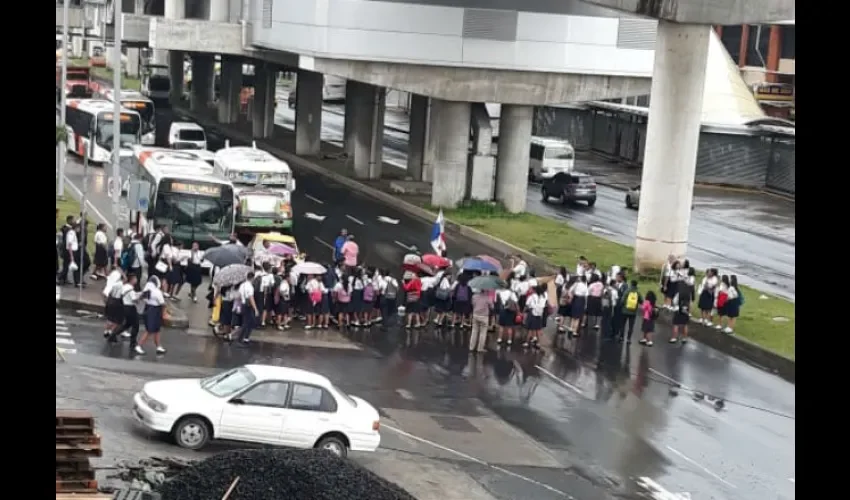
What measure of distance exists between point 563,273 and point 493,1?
53.9 feet

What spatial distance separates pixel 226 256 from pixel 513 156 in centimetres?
1963

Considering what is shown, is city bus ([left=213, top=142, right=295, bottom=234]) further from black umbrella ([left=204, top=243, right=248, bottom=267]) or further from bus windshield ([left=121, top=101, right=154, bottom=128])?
bus windshield ([left=121, top=101, right=154, bottom=128])

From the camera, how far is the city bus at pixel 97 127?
161 feet

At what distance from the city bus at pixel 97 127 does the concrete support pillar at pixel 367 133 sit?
28.5ft

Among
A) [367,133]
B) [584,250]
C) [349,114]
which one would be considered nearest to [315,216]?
[584,250]

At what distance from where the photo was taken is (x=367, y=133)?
5147 centimetres

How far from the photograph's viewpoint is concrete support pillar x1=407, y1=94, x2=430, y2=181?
51656 millimetres

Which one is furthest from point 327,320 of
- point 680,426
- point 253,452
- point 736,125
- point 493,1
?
point 736,125

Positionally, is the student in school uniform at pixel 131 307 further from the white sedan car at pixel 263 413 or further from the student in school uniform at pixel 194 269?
the white sedan car at pixel 263 413

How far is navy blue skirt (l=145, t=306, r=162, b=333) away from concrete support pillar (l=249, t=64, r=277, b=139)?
42816mm

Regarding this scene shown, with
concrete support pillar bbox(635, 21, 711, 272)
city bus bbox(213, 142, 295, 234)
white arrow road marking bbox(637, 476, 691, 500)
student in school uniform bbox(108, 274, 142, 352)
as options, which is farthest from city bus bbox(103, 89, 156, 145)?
white arrow road marking bbox(637, 476, 691, 500)

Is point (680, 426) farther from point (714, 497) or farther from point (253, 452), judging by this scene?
point (253, 452)

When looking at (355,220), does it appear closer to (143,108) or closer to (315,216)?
(315,216)

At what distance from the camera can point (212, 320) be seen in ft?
82.2
